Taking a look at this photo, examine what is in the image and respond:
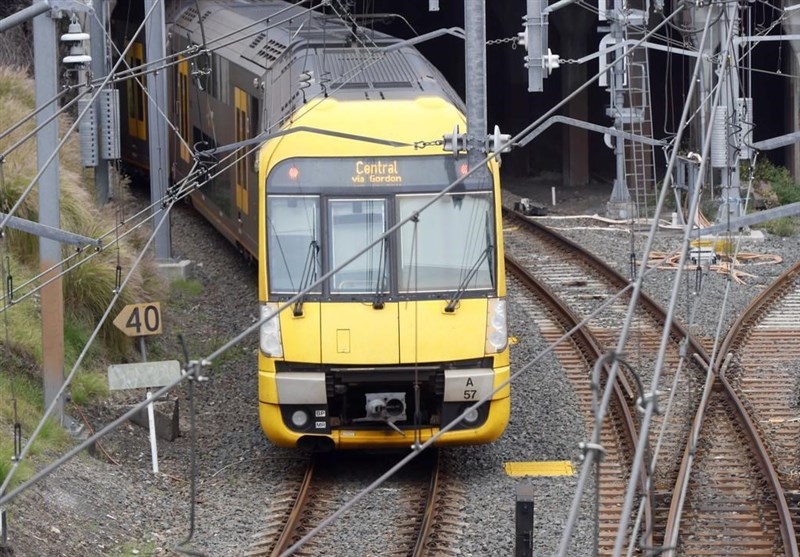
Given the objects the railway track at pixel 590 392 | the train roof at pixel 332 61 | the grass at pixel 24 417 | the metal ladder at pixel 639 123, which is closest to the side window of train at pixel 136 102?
the train roof at pixel 332 61

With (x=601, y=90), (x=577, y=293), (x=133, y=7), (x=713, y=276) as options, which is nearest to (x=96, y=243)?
(x=577, y=293)

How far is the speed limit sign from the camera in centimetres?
1360

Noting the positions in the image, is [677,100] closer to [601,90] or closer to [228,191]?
[601,90]

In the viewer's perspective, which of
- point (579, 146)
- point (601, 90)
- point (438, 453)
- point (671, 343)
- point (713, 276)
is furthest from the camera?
point (601, 90)

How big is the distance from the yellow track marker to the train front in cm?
67

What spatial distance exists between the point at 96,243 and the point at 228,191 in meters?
7.27

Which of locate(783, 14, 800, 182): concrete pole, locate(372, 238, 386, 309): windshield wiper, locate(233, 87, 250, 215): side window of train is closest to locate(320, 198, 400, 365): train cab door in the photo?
locate(372, 238, 386, 309): windshield wiper

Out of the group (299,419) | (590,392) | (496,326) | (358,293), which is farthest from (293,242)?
(590,392)

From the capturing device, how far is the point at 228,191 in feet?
59.4

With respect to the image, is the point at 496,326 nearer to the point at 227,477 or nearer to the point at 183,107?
the point at 227,477

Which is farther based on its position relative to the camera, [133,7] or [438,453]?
[133,7]

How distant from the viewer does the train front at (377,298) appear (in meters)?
11.5

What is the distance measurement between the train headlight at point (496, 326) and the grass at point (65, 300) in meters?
Answer: 3.54

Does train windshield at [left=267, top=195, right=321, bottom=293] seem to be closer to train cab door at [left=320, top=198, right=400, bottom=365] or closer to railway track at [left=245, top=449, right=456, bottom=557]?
train cab door at [left=320, top=198, right=400, bottom=365]
